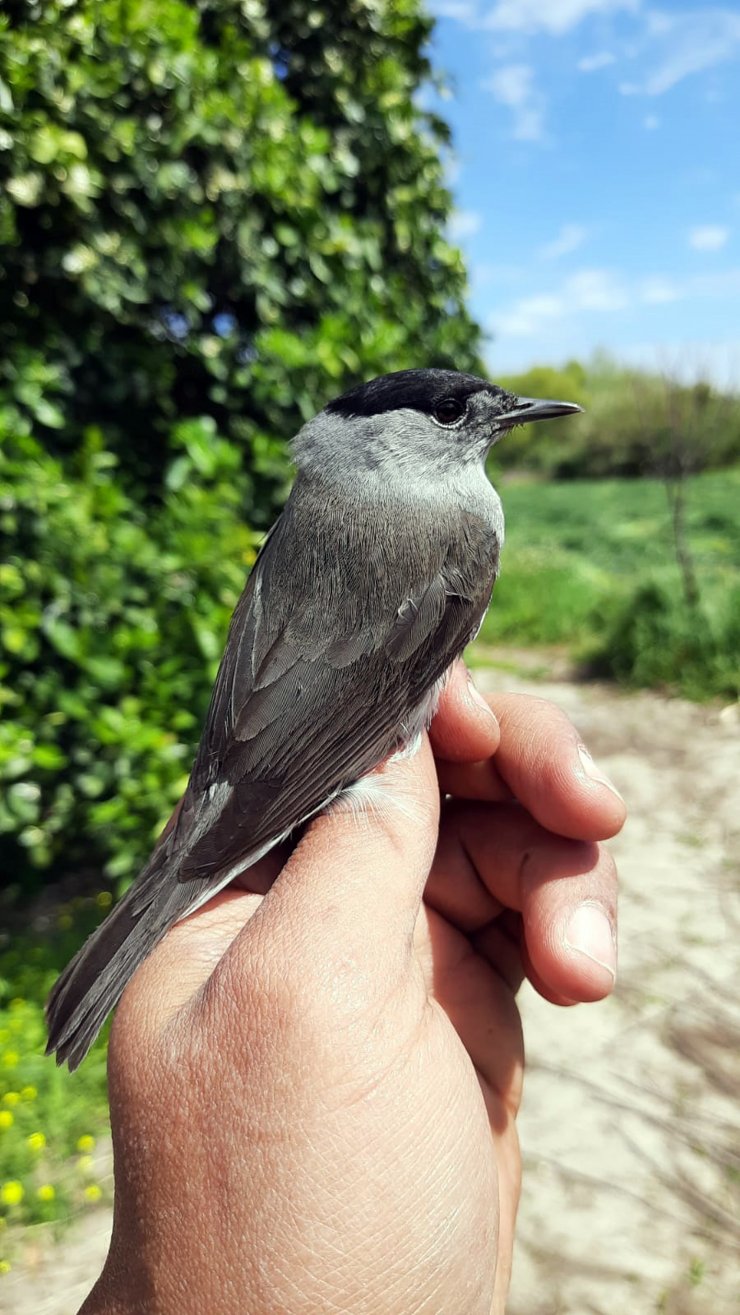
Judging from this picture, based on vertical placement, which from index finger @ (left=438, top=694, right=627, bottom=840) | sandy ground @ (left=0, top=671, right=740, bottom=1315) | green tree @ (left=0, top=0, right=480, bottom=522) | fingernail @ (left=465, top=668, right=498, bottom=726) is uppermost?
green tree @ (left=0, top=0, right=480, bottom=522)

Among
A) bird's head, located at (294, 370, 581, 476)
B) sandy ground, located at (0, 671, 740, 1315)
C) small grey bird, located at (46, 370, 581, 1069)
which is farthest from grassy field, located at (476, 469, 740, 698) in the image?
small grey bird, located at (46, 370, 581, 1069)

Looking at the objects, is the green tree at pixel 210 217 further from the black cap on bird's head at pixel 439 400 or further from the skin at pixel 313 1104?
the skin at pixel 313 1104

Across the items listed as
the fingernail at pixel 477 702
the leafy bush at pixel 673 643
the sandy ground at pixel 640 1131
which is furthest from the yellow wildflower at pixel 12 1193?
the leafy bush at pixel 673 643

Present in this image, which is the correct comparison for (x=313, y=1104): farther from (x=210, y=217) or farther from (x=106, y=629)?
(x=210, y=217)

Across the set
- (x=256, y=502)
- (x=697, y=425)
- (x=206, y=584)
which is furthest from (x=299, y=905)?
(x=697, y=425)

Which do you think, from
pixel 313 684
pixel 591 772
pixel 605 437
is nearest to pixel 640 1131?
pixel 591 772

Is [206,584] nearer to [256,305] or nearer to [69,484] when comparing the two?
[69,484]

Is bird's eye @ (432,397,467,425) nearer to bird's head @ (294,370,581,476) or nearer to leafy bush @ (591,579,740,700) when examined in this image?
bird's head @ (294,370,581,476)
